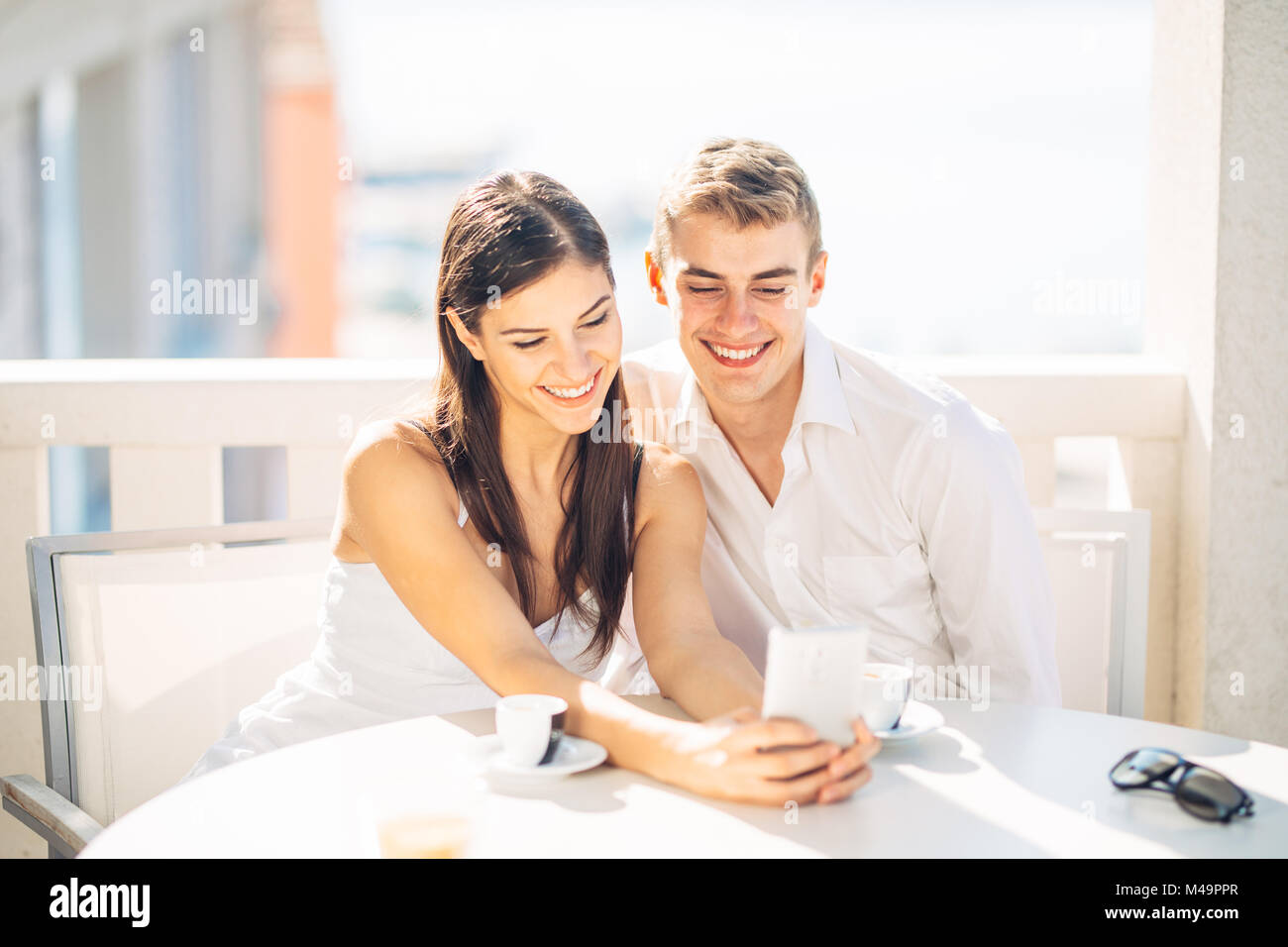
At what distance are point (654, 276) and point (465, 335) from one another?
0.51 meters

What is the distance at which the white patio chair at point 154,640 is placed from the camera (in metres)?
1.79

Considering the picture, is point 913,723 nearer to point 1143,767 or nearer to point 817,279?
point 1143,767

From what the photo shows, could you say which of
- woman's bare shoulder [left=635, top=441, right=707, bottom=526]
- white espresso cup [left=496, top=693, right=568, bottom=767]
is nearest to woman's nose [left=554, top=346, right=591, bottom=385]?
woman's bare shoulder [left=635, top=441, right=707, bottom=526]

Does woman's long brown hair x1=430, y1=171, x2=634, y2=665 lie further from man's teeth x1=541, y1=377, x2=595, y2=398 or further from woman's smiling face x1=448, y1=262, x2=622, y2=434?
man's teeth x1=541, y1=377, x2=595, y2=398

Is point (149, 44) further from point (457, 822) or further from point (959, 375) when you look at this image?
point (457, 822)

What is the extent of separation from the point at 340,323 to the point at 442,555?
9.50 meters

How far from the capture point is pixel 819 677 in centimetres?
115

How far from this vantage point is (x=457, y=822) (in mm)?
1052

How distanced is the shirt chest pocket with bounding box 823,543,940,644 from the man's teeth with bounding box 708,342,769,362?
0.40 m

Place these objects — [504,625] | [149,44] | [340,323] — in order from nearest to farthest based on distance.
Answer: [504,625]
[149,44]
[340,323]

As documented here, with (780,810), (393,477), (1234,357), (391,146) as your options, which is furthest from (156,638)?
(391,146)

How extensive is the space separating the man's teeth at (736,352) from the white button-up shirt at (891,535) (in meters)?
0.12

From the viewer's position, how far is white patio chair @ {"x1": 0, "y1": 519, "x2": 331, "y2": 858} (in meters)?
1.79
